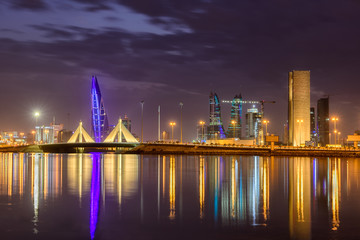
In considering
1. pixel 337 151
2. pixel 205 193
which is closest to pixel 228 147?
pixel 337 151

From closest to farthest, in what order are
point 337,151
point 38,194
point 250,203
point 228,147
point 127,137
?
1. point 250,203
2. point 38,194
3. point 337,151
4. point 228,147
5. point 127,137

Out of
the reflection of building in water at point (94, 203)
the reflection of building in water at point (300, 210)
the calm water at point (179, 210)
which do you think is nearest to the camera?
Answer: the calm water at point (179, 210)

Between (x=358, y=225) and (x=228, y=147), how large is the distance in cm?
11783

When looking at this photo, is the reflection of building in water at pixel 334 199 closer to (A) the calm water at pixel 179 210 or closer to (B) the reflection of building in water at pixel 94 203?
(A) the calm water at pixel 179 210

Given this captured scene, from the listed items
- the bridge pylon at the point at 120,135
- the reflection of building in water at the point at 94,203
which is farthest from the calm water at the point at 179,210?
the bridge pylon at the point at 120,135

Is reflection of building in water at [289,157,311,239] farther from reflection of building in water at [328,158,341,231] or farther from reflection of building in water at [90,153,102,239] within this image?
reflection of building in water at [90,153,102,239]

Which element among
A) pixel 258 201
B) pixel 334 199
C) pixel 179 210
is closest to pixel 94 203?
pixel 179 210

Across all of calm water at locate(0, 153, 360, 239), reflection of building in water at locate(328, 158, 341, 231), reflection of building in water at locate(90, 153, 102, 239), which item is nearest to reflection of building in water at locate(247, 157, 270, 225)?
calm water at locate(0, 153, 360, 239)

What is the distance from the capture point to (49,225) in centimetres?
2444

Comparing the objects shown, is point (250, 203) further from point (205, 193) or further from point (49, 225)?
point (49, 225)

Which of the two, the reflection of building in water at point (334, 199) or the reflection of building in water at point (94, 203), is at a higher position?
the reflection of building in water at point (94, 203)

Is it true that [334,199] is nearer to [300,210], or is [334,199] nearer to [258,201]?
[258,201]

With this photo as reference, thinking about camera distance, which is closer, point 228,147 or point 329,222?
point 329,222

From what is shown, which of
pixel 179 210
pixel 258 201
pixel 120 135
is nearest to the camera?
pixel 179 210
